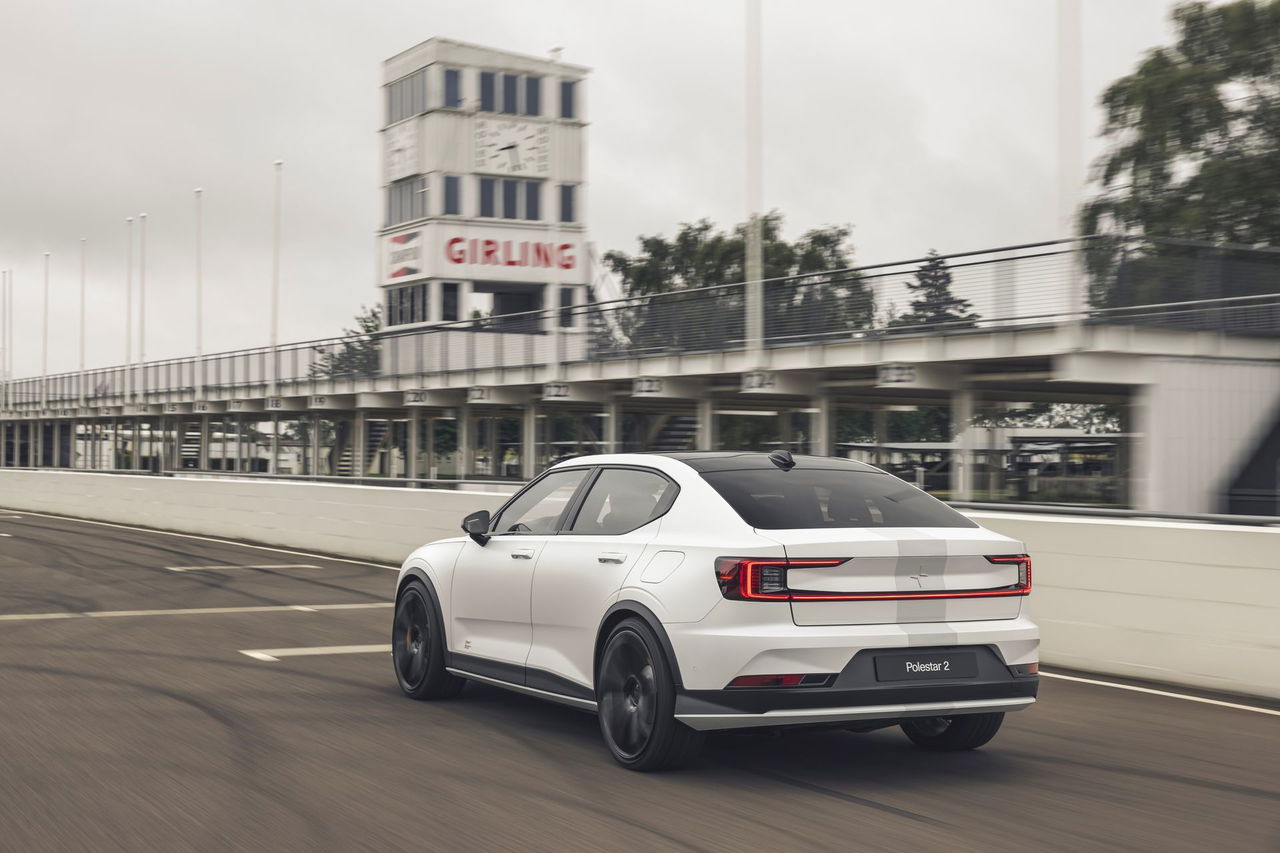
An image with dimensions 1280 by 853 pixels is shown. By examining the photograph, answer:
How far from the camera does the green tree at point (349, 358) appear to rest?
1838 inches

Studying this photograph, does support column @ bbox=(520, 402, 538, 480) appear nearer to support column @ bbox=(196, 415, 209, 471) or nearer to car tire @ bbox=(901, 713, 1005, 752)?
support column @ bbox=(196, 415, 209, 471)

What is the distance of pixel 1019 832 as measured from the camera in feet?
18.7

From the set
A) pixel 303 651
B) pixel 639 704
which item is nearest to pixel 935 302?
pixel 303 651

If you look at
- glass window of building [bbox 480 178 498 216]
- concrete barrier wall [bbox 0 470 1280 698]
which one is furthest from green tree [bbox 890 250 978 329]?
glass window of building [bbox 480 178 498 216]

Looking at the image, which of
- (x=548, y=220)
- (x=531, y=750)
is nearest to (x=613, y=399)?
(x=548, y=220)

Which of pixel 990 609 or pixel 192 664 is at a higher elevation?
pixel 990 609

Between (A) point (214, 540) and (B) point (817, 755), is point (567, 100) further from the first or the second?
(B) point (817, 755)

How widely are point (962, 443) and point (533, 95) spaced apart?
33944 mm

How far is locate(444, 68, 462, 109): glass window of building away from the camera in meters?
56.9

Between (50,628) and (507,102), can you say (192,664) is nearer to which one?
(50,628)

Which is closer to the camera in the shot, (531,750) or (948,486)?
(531,750)

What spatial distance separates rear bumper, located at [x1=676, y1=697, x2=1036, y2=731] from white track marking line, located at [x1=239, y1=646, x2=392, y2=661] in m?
5.06

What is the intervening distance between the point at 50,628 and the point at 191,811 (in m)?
7.06

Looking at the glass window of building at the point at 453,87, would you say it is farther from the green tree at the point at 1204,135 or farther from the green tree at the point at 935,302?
the green tree at the point at 935,302
